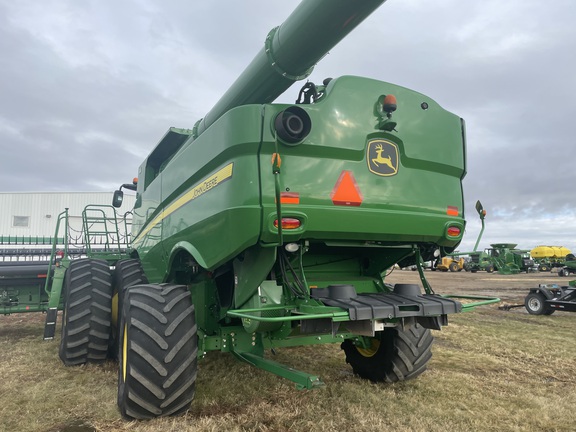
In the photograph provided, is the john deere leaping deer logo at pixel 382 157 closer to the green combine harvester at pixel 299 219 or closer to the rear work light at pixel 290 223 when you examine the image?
the green combine harvester at pixel 299 219

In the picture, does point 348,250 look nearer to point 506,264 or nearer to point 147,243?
point 147,243

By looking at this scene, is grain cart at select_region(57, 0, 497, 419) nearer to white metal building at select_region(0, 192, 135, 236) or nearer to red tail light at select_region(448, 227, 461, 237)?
red tail light at select_region(448, 227, 461, 237)

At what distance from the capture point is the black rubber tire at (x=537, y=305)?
9797 mm

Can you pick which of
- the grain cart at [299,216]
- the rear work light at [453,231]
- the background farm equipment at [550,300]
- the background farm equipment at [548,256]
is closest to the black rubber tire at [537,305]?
the background farm equipment at [550,300]

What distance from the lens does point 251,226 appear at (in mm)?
2852

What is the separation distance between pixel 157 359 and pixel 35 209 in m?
25.9

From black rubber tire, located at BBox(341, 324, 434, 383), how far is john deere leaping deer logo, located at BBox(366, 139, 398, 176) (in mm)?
1591

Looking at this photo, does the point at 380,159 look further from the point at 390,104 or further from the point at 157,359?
the point at 157,359

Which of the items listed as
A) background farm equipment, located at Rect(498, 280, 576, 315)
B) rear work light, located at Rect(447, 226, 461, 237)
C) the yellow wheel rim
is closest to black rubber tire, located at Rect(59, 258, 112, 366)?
the yellow wheel rim

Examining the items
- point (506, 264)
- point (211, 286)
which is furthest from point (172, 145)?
point (506, 264)

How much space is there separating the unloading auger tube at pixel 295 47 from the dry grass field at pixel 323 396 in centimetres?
268

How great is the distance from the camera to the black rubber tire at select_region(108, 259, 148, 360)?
5.21m

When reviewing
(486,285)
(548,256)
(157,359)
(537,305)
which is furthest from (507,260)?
(157,359)

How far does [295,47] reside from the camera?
3.18m
